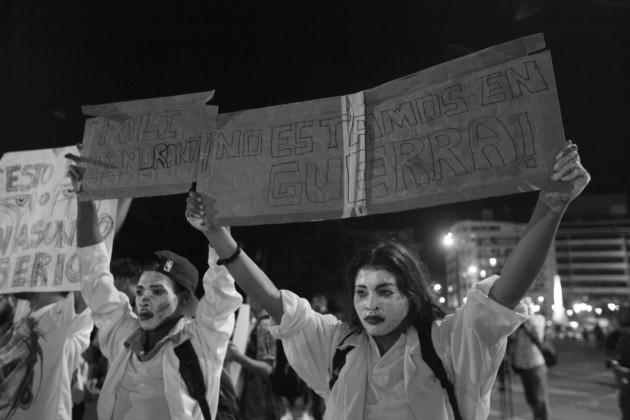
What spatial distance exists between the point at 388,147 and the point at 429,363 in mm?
1111

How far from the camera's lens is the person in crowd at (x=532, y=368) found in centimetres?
760

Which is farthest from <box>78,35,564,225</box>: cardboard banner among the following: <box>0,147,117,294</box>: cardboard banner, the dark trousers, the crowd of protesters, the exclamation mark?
the dark trousers

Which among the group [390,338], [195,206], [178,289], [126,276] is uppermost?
[195,206]

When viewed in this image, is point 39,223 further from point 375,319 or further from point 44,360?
point 375,319

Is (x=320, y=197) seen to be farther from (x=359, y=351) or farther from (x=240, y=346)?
(x=240, y=346)

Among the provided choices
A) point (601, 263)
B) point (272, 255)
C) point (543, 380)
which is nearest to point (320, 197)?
point (543, 380)

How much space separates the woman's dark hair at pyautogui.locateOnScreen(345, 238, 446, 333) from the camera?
244 cm

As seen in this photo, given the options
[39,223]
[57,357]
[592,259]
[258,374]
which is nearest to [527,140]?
[57,357]

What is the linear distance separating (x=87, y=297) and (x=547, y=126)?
116 inches

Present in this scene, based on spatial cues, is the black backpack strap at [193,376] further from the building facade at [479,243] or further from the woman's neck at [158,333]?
the building facade at [479,243]

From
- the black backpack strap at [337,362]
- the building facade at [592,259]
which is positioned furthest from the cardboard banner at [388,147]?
the building facade at [592,259]

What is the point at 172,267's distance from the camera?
3.35m

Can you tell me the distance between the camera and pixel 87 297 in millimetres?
3332

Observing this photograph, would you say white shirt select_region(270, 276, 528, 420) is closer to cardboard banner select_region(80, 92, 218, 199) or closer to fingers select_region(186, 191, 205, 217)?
fingers select_region(186, 191, 205, 217)
